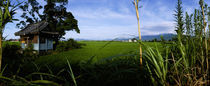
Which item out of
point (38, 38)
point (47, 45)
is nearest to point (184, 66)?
point (38, 38)

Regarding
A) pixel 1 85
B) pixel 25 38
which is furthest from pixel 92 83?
pixel 25 38

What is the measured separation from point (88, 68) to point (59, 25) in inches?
803

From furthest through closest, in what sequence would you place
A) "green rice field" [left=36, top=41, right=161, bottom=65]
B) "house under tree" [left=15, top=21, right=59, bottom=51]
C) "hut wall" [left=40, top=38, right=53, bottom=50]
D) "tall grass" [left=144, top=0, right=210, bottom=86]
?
1. "hut wall" [left=40, top=38, right=53, bottom=50]
2. "house under tree" [left=15, top=21, right=59, bottom=51]
3. "green rice field" [left=36, top=41, right=161, bottom=65]
4. "tall grass" [left=144, top=0, right=210, bottom=86]

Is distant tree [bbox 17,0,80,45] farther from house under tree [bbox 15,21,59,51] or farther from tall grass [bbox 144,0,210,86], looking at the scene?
tall grass [bbox 144,0,210,86]

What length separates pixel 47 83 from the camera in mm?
883

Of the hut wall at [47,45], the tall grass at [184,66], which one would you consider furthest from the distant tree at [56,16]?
the tall grass at [184,66]

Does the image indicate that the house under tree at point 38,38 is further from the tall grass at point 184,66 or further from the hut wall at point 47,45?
the tall grass at point 184,66

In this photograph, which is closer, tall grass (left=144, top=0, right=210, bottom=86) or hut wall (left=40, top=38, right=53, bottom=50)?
tall grass (left=144, top=0, right=210, bottom=86)

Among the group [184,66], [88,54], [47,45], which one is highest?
[184,66]

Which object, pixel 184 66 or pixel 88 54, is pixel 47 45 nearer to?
pixel 88 54

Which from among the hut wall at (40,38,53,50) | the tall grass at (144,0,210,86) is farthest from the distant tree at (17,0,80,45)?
the tall grass at (144,0,210,86)

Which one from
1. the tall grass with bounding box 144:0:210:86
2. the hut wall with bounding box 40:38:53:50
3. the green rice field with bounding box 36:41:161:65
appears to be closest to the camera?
the tall grass with bounding box 144:0:210:86

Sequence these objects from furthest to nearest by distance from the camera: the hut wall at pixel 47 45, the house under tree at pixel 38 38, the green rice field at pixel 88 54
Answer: the hut wall at pixel 47 45, the house under tree at pixel 38 38, the green rice field at pixel 88 54

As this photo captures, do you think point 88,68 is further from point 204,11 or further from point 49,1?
point 49,1
